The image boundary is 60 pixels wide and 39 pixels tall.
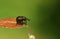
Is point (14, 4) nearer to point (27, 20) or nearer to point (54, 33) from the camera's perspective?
point (27, 20)

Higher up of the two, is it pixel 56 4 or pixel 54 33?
pixel 56 4

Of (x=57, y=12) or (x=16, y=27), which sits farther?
(x=57, y=12)

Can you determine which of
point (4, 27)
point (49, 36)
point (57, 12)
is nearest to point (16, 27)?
point (4, 27)

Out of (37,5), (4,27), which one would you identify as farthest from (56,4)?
(4,27)

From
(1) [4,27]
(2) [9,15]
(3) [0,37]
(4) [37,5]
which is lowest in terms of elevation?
(3) [0,37]

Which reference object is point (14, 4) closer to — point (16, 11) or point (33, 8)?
point (16, 11)

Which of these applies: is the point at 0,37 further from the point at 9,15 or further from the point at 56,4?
the point at 56,4

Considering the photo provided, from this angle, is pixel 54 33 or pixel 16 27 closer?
pixel 16 27

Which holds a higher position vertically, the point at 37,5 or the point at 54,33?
the point at 37,5

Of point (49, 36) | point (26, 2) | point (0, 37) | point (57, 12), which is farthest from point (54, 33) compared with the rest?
point (0, 37)
